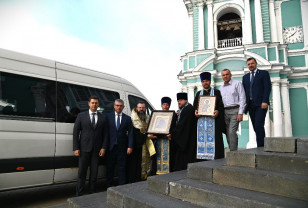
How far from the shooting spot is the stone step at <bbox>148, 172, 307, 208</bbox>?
6.49 feet

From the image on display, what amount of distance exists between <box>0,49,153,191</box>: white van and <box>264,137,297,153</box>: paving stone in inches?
126

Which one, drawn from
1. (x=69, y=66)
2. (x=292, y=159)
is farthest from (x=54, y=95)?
(x=292, y=159)

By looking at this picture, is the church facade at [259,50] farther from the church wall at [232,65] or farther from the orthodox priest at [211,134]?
the orthodox priest at [211,134]

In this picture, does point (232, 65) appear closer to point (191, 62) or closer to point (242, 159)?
point (191, 62)

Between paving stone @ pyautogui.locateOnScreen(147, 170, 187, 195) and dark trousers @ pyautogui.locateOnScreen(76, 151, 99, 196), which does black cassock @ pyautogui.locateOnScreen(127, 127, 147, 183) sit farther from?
paving stone @ pyautogui.locateOnScreen(147, 170, 187, 195)

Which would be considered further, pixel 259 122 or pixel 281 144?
pixel 259 122

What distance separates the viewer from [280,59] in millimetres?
15305

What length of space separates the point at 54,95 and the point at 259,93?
3.87 m

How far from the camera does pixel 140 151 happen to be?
4773 mm

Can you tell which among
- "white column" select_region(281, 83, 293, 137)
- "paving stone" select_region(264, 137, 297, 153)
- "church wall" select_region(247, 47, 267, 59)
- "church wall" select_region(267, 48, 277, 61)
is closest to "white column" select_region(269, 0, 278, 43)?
"church wall" select_region(267, 48, 277, 61)

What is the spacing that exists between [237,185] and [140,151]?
8.54 ft

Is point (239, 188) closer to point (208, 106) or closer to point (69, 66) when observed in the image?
point (208, 106)

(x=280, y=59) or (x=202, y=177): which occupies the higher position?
(x=280, y=59)

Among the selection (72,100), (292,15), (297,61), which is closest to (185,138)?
(72,100)
